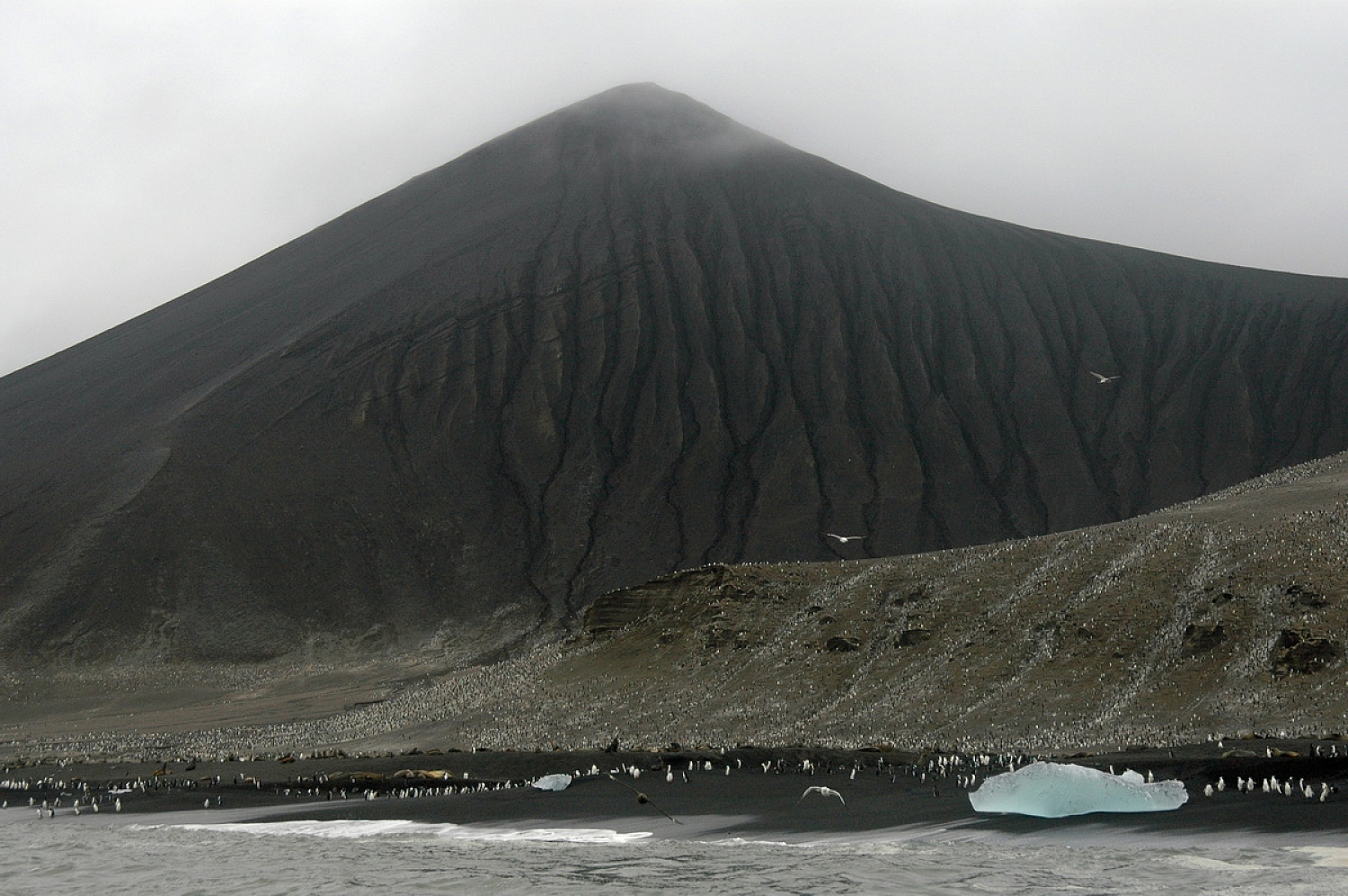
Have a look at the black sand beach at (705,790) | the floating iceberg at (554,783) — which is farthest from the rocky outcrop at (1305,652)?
the floating iceberg at (554,783)

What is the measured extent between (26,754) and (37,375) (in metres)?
65.7

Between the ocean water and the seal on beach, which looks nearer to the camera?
the ocean water

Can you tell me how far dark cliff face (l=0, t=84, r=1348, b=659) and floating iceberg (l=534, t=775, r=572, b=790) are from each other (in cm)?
4313

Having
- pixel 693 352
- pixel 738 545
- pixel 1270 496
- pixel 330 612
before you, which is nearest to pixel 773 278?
pixel 693 352

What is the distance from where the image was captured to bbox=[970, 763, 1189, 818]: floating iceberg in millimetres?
16594

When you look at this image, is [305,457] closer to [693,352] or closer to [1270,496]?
[693,352]

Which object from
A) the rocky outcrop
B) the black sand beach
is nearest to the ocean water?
the black sand beach

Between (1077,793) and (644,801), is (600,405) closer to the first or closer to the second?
(644,801)

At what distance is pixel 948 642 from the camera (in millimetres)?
33469

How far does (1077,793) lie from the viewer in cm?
1672

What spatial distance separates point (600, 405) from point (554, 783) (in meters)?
66.8

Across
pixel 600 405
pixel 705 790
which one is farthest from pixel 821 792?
pixel 600 405

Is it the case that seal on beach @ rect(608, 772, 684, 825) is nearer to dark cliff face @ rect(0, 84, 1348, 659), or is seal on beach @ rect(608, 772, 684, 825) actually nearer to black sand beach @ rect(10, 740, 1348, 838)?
black sand beach @ rect(10, 740, 1348, 838)

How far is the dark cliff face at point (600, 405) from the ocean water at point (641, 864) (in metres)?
45.7
